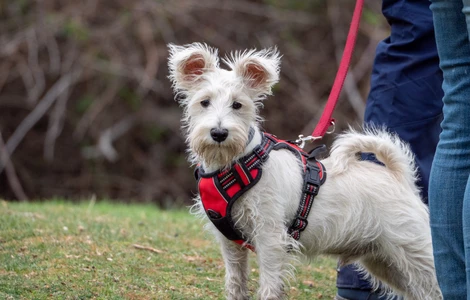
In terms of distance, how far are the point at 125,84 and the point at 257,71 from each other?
23.5ft

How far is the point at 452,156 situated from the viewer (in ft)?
9.46

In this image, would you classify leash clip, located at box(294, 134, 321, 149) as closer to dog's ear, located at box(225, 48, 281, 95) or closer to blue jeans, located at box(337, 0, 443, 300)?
dog's ear, located at box(225, 48, 281, 95)

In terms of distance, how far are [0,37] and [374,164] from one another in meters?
7.66

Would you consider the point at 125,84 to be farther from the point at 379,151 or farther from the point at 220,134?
the point at 220,134

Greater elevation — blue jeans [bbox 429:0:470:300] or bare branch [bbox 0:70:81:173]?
blue jeans [bbox 429:0:470:300]

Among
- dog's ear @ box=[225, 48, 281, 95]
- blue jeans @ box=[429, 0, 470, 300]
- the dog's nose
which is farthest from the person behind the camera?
dog's ear @ box=[225, 48, 281, 95]

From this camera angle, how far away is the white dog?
352cm

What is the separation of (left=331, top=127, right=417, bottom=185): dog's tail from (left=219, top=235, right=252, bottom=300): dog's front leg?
0.71 metres

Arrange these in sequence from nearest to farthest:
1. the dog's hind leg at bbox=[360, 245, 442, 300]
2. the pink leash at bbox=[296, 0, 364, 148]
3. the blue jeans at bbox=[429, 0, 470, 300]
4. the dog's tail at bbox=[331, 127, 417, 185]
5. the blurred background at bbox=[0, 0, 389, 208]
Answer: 1. the blue jeans at bbox=[429, 0, 470, 300]
2. the dog's hind leg at bbox=[360, 245, 442, 300]
3. the dog's tail at bbox=[331, 127, 417, 185]
4. the pink leash at bbox=[296, 0, 364, 148]
5. the blurred background at bbox=[0, 0, 389, 208]

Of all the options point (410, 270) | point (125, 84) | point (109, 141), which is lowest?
point (109, 141)

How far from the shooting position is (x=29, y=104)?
416 inches

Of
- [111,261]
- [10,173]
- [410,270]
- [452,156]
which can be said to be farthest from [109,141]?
[452,156]

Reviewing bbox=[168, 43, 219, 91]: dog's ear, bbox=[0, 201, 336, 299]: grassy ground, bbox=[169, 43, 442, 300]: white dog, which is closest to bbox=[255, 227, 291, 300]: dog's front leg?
bbox=[169, 43, 442, 300]: white dog

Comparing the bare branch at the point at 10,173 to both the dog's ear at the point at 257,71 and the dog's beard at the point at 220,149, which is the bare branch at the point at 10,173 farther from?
the dog's beard at the point at 220,149
